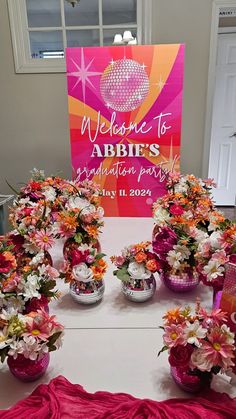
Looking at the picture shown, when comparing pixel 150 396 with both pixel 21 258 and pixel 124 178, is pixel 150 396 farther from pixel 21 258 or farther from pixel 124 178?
pixel 124 178

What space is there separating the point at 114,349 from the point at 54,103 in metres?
2.31

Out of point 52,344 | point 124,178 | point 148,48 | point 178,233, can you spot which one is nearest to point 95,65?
point 148,48

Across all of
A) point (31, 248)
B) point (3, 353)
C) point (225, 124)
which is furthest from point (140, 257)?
point (225, 124)

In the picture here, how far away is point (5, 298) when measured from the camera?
0.72 meters

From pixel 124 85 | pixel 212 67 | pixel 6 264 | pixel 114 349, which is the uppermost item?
pixel 212 67

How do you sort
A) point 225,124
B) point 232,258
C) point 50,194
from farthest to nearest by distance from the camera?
point 225,124, point 50,194, point 232,258

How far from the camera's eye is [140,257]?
0.91m

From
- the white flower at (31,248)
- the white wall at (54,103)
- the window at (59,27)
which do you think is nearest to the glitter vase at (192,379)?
the white flower at (31,248)

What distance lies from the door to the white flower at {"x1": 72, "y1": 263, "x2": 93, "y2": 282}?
303cm

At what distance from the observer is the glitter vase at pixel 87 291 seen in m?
0.91

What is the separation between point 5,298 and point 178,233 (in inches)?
20.2

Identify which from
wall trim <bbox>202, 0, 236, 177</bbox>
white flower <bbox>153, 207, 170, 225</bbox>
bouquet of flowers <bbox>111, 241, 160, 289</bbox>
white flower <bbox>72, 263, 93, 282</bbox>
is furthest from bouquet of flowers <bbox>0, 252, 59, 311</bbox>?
wall trim <bbox>202, 0, 236, 177</bbox>

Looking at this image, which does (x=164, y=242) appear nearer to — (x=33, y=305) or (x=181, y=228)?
(x=181, y=228)

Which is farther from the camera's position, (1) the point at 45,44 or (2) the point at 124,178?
(1) the point at 45,44
